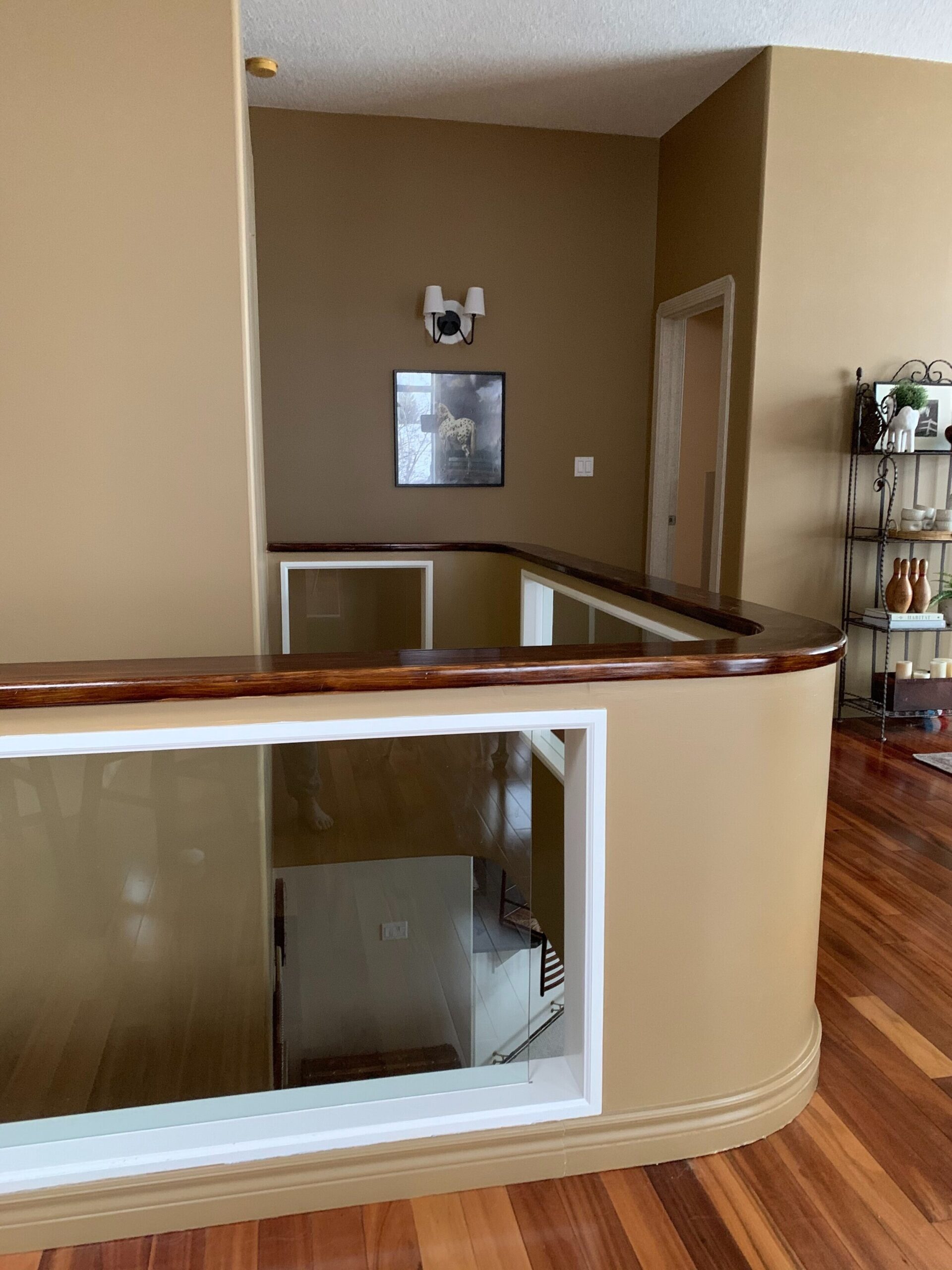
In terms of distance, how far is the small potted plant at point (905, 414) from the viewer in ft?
14.1

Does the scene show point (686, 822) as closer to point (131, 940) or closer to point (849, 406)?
point (131, 940)

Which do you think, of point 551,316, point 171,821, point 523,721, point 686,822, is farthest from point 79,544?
point 551,316

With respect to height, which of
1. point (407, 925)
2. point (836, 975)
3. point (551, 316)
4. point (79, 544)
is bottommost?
point (836, 975)

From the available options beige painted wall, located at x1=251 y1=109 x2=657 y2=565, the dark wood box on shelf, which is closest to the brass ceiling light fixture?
beige painted wall, located at x1=251 y1=109 x2=657 y2=565

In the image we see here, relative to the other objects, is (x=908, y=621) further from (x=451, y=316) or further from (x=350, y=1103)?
(x=350, y=1103)

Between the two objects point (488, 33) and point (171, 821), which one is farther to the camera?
point (488, 33)

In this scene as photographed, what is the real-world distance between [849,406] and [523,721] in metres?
3.69

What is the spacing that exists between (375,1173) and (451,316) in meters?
4.46

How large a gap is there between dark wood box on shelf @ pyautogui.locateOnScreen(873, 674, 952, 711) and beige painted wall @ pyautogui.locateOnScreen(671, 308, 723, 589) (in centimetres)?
173

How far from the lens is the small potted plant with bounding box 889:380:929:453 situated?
14.1 feet

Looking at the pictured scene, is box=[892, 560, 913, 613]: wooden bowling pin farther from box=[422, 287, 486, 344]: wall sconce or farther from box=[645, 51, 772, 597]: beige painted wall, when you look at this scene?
box=[422, 287, 486, 344]: wall sconce

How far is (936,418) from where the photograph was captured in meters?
4.59

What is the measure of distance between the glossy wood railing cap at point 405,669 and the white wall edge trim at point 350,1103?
0.06m

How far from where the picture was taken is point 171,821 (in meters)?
1.90
